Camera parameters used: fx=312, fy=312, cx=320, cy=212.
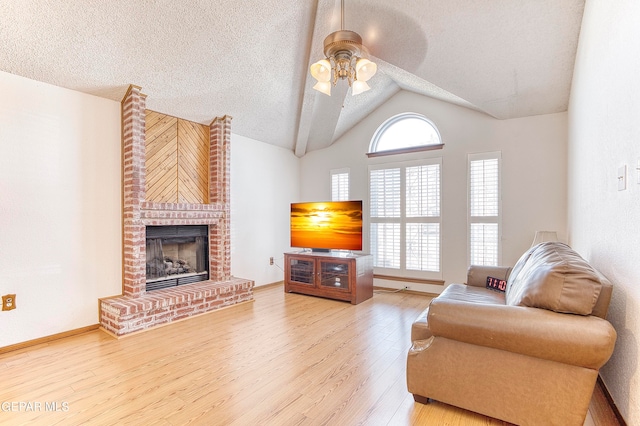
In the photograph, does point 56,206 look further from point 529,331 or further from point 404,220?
point 404,220

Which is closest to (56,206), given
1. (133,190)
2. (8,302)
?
(133,190)

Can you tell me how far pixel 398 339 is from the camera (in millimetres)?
3045

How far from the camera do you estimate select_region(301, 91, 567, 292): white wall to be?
3.90 meters

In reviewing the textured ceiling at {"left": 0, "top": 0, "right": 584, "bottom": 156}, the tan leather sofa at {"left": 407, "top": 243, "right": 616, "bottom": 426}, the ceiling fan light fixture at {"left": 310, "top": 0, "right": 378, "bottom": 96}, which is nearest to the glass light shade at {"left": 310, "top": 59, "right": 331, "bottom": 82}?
the ceiling fan light fixture at {"left": 310, "top": 0, "right": 378, "bottom": 96}

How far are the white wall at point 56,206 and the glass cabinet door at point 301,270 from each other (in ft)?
7.60

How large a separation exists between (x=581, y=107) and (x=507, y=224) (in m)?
1.73

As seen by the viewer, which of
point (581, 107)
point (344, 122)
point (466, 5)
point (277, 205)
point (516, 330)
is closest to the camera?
point (516, 330)

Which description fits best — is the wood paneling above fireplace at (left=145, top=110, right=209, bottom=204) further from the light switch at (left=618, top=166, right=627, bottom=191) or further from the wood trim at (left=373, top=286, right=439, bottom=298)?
the light switch at (left=618, top=166, right=627, bottom=191)

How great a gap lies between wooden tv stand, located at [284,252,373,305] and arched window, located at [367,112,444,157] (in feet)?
5.98

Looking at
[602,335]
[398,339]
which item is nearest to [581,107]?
[602,335]

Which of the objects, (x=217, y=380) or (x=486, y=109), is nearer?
(x=217, y=380)

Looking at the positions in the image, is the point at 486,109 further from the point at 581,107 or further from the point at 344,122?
the point at 344,122

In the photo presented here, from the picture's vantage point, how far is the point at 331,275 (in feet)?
15.0

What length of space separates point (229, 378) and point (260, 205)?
3.39 metres
